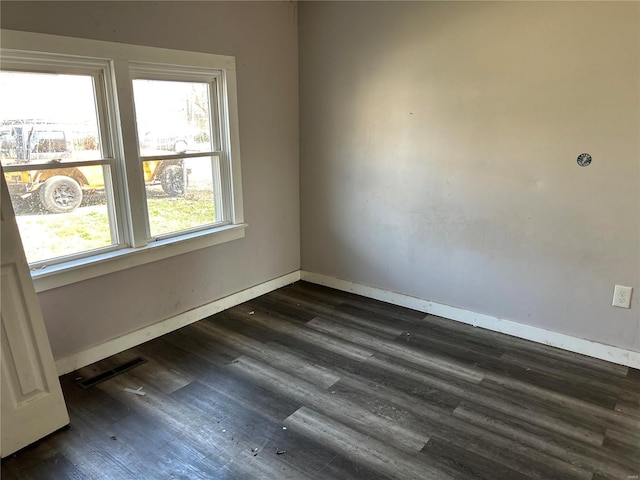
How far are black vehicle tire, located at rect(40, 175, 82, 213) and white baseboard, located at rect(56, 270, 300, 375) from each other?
87cm

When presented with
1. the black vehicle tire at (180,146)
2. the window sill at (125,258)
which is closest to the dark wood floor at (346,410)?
the window sill at (125,258)

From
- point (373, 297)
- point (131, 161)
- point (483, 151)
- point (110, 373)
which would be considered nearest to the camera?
point (110, 373)

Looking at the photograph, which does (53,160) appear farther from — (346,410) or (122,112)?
(346,410)

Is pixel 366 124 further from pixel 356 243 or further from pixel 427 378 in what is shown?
pixel 427 378

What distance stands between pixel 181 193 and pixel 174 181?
0.10m

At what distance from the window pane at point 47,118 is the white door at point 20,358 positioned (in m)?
0.48

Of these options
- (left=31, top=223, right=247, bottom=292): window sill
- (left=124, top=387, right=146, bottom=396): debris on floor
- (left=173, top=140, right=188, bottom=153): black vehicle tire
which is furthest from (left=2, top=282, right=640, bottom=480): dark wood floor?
(left=173, top=140, right=188, bottom=153): black vehicle tire

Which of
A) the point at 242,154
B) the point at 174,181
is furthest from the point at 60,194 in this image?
the point at 242,154

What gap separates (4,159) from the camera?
2242 millimetres

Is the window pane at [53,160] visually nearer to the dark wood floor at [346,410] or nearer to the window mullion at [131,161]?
the window mullion at [131,161]

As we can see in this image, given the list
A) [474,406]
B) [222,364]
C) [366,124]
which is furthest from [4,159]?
[474,406]

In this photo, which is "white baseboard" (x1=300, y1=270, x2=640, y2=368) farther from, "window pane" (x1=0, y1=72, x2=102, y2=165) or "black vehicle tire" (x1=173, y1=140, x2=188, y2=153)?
"window pane" (x1=0, y1=72, x2=102, y2=165)

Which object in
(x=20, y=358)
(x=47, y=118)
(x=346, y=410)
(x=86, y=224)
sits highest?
(x=47, y=118)

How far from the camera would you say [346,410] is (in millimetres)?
2268
